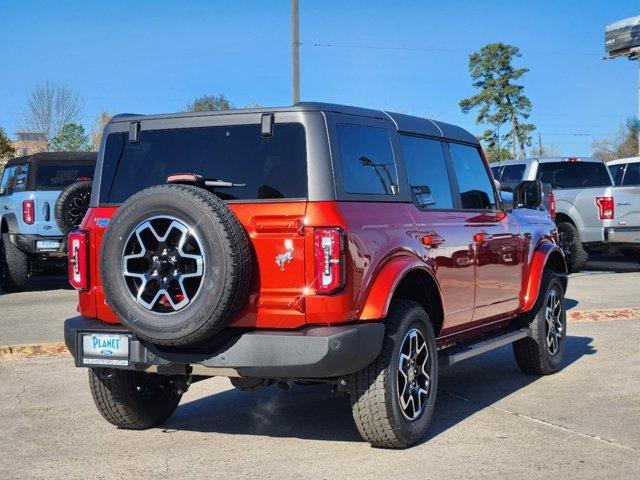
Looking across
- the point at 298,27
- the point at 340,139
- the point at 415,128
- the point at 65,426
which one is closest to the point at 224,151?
the point at 340,139

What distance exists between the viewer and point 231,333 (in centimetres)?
490

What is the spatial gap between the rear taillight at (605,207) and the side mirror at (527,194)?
8.21 metres

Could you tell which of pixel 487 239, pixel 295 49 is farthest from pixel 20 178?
pixel 487 239

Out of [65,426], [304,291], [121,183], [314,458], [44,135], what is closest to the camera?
[304,291]

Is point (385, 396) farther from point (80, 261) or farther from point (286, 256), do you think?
point (80, 261)

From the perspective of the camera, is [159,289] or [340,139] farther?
[340,139]

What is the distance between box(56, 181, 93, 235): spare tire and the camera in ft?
39.4

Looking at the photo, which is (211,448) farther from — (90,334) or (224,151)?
(224,151)

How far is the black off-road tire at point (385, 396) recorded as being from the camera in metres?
5.02

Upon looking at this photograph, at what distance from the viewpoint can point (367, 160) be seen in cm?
538

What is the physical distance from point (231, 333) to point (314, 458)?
2.84 feet

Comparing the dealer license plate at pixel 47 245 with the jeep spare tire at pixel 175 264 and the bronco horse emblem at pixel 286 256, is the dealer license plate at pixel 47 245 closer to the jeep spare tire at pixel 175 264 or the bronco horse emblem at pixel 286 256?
the jeep spare tire at pixel 175 264

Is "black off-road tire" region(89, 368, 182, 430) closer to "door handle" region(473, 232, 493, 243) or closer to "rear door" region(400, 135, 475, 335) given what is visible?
"rear door" region(400, 135, 475, 335)

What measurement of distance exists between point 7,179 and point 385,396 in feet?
39.9
